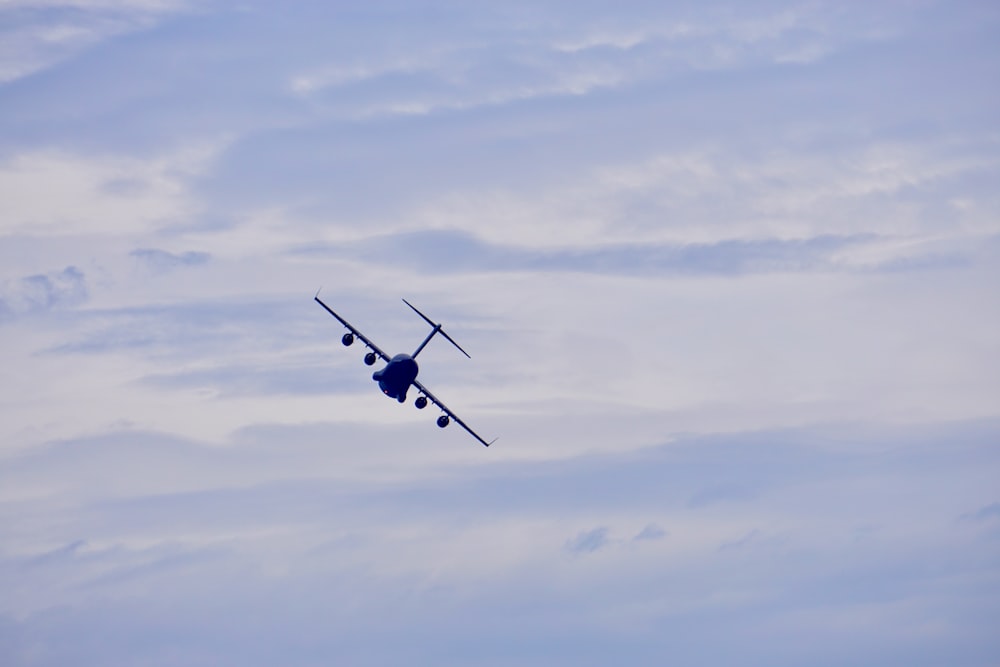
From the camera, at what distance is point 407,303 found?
198250mm

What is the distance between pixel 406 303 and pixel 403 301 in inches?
79.8

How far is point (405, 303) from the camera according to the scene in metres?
198

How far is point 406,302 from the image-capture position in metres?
197

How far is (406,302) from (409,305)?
1925 mm

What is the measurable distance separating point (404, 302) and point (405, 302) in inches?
6.8

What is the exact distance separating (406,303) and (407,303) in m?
0.17

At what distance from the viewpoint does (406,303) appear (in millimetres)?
198125

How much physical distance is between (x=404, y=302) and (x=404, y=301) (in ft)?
2.49

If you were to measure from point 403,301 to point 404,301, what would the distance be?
18 cm

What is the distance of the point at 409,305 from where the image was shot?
654ft

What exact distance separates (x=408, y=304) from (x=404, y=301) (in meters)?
3.16

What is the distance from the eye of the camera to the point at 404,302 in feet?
646

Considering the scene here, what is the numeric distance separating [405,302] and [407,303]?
139 centimetres

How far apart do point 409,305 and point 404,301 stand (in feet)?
10.9
